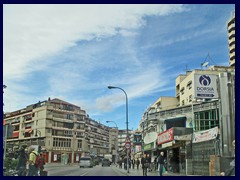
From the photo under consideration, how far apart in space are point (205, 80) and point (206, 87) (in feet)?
2.53

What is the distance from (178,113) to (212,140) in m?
13.4

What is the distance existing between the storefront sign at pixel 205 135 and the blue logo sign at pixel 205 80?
13.2ft

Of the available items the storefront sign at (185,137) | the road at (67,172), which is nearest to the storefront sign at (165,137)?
the storefront sign at (185,137)

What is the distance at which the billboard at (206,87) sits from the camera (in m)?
27.1

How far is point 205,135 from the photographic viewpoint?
25.2 m

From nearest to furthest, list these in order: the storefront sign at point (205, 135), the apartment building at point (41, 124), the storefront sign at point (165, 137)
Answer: the apartment building at point (41, 124), the storefront sign at point (205, 135), the storefront sign at point (165, 137)

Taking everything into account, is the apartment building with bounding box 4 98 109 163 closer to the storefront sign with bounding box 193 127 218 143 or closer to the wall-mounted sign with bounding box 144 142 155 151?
the storefront sign with bounding box 193 127 218 143

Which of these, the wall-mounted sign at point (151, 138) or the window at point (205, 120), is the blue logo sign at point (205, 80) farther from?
the wall-mounted sign at point (151, 138)

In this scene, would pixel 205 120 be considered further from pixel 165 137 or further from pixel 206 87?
pixel 165 137

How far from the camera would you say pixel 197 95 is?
27.8 meters

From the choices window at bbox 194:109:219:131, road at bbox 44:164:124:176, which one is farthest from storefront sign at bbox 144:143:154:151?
road at bbox 44:164:124:176

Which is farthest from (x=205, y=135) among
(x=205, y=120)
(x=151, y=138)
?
(x=151, y=138)

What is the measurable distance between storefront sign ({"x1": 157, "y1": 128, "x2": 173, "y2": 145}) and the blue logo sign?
19.9ft
